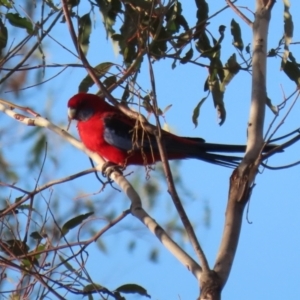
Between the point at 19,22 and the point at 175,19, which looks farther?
the point at 175,19

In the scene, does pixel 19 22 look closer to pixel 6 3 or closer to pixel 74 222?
pixel 6 3

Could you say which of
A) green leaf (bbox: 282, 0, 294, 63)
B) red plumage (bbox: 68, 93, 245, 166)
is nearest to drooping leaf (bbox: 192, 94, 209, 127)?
red plumage (bbox: 68, 93, 245, 166)

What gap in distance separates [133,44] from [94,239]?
2.63 ft

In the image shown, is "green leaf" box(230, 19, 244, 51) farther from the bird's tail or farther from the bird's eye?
the bird's eye

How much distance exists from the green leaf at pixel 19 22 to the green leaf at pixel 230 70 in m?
0.69

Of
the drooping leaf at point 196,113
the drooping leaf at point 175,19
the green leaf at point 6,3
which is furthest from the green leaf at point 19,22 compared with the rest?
the drooping leaf at point 196,113

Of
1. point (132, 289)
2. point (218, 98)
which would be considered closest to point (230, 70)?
point (218, 98)

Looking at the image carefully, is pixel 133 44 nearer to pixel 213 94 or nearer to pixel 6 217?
pixel 213 94

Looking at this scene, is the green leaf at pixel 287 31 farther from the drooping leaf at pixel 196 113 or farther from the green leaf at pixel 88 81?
the green leaf at pixel 88 81

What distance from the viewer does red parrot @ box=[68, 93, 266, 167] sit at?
2828mm

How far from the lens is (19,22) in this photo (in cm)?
256

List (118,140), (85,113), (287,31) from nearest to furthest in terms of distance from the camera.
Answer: (287,31)
(118,140)
(85,113)

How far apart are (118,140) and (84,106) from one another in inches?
12.8

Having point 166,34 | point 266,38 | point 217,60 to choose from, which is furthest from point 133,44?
point 266,38
